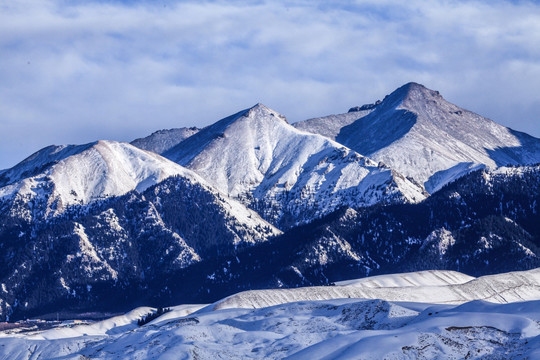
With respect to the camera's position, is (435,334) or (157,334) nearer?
(435,334)

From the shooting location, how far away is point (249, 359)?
17475 cm

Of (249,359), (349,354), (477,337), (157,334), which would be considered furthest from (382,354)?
(157,334)

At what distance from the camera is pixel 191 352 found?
17175cm

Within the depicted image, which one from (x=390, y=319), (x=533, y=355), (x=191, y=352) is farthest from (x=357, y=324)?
(x=533, y=355)

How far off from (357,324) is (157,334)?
31.2 meters

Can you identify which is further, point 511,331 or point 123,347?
point 123,347

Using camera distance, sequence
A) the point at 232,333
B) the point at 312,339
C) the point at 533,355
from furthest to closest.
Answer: the point at 232,333
the point at 312,339
the point at 533,355

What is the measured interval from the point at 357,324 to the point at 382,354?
47.2 metres

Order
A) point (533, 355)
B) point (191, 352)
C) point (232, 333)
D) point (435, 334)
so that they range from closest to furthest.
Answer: point (533, 355)
point (435, 334)
point (191, 352)
point (232, 333)

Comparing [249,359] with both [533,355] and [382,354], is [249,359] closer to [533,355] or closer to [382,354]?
[382,354]

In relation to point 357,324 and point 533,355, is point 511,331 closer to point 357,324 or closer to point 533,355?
point 533,355

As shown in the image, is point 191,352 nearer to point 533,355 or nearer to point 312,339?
point 312,339

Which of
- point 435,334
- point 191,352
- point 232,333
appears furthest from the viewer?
point 232,333

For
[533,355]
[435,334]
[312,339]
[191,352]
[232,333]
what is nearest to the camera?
[533,355]
